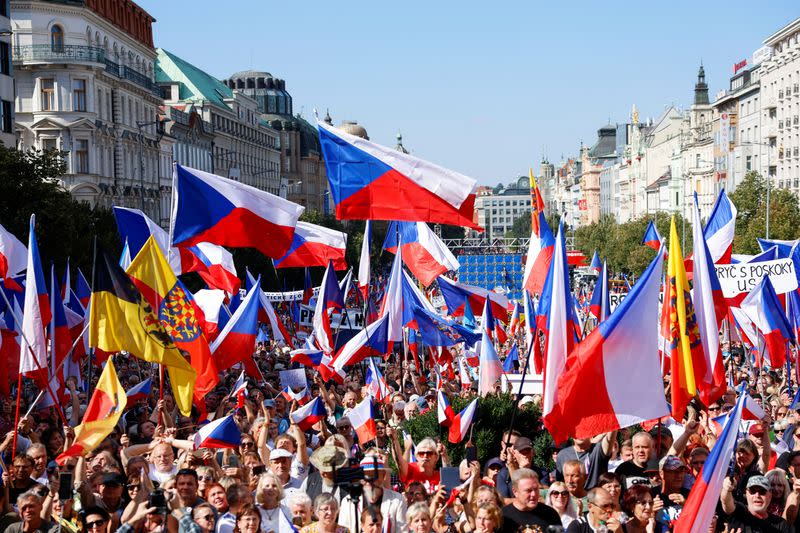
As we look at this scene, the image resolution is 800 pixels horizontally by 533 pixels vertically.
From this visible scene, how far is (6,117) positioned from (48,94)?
16.4m

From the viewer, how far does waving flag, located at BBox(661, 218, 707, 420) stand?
12.6 m

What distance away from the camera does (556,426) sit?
10961 millimetres

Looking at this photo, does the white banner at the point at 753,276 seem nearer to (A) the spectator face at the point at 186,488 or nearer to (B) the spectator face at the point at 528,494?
(B) the spectator face at the point at 528,494

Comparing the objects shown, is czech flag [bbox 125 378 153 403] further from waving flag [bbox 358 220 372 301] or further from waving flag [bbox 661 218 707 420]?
waving flag [bbox 661 218 707 420]

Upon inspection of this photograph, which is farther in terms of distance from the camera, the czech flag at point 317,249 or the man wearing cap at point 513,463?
the czech flag at point 317,249

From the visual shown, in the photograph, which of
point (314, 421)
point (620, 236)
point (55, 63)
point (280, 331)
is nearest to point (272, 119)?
point (620, 236)

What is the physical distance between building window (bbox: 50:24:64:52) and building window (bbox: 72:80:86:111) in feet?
5.27

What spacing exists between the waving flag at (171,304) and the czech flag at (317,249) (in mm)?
4684

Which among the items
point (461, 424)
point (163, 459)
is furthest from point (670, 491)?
point (461, 424)

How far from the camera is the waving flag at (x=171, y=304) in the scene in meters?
14.3

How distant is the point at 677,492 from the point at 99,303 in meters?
5.99

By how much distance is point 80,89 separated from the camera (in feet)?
195

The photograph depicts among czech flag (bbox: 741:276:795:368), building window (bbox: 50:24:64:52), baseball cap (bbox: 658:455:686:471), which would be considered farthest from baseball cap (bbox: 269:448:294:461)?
building window (bbox: 50:24:64:52)

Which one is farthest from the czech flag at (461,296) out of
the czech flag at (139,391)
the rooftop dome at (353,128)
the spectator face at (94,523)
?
the rooftop dome at (353,128)
